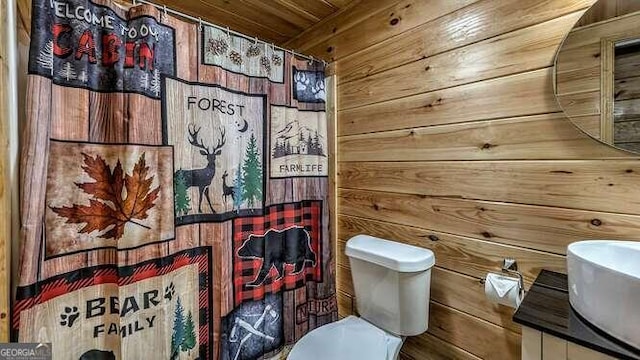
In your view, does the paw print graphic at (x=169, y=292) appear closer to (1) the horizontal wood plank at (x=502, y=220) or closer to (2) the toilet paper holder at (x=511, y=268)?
(1) the horizontal wood plank at (x=502, y=220)

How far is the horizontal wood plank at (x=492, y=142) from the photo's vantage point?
3.29ft

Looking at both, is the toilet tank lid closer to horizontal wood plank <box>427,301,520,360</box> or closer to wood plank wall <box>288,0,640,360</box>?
wood plank wall <box>288,0,640,360</box>

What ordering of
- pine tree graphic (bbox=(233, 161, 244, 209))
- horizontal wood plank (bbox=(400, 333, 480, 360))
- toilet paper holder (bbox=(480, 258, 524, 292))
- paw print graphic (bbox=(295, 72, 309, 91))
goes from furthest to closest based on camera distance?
paw print graphic (bbox=(295, 72, 309, 91)) → pine tree graphic (bbox=(233, 161, 244, 209)) → horizontal wood plank (bbox=(400, 333, 480, 360)) → toilet paper holder (bbox=(480, 258, 524, 292))

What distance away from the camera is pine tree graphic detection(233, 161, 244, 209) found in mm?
1457

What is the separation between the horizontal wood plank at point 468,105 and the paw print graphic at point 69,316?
1506 mm

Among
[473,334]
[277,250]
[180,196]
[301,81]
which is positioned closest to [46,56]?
[180,196]

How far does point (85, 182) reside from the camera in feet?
3.48

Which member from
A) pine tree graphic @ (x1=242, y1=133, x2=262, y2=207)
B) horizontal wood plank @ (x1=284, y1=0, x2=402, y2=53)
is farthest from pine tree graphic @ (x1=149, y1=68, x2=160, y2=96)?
horizontal wood plank @ (x1=284, y1=0, x2=402, y2=53)

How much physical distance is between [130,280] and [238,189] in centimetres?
58

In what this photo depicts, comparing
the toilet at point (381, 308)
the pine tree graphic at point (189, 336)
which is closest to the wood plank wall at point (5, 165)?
the pine tree graphic at point (189, 336)

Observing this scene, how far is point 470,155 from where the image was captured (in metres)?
1.25

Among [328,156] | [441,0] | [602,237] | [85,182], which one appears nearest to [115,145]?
[85,182]

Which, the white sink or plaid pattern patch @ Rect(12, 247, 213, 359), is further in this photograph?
plaid pattern patch @ Rect(12, 247, 213, 359)

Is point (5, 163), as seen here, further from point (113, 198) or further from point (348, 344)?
point (348, 344)
